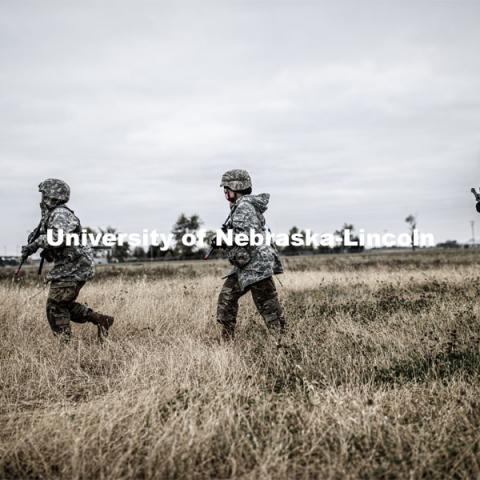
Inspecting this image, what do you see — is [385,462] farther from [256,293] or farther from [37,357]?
[37,357]

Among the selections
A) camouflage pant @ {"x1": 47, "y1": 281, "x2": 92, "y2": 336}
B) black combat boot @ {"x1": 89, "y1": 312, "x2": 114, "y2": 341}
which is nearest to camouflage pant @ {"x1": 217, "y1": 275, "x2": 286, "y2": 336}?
black combat boot @ {"x1": 89, "y1": 312, "x2": 114, "y2": 341}

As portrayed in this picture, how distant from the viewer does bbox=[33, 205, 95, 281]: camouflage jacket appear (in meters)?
5.25

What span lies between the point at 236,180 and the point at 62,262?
7.66ft

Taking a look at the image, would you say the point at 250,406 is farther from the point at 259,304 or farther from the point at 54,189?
the point at 54,189

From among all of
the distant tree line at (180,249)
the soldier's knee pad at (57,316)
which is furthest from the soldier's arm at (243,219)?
the distant tree line at (180,249)

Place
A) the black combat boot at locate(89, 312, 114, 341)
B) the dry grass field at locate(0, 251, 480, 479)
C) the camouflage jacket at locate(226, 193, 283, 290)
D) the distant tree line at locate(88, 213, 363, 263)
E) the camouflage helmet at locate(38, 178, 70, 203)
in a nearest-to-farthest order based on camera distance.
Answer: the dry grass field at locate(0, 251, 480, 479), the camouflage jacket at locate(226, 193, 283, 290), the camouflage helmet at locate(38, 178, 70, 203), the black combat boot at locate(89, 312, 114, 341), the distant tree line at locate(88, 213, 363, 263)

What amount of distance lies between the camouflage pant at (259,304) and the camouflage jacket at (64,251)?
1.73 metres

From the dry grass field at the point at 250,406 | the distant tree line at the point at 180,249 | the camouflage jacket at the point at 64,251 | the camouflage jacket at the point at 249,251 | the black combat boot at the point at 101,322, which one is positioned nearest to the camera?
the dry grass field at the point at 250,406

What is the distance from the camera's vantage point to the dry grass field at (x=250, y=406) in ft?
8.34

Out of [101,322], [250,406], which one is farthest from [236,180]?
[250,406]

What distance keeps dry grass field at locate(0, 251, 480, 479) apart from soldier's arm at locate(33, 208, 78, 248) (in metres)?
1.19

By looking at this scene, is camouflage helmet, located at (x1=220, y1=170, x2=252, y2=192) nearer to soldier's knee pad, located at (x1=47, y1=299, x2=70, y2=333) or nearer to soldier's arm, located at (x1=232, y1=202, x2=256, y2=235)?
soldier's arm, located at (x1=232, y1=202, x2=256, y2=235)

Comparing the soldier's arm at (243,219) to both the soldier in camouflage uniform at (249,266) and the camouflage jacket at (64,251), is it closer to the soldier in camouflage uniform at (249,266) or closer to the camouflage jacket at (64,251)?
the soldier in camouflage uniform at (249,266)

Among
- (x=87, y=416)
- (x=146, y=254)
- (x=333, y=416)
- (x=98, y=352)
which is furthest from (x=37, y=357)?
(x=146, y=254)
